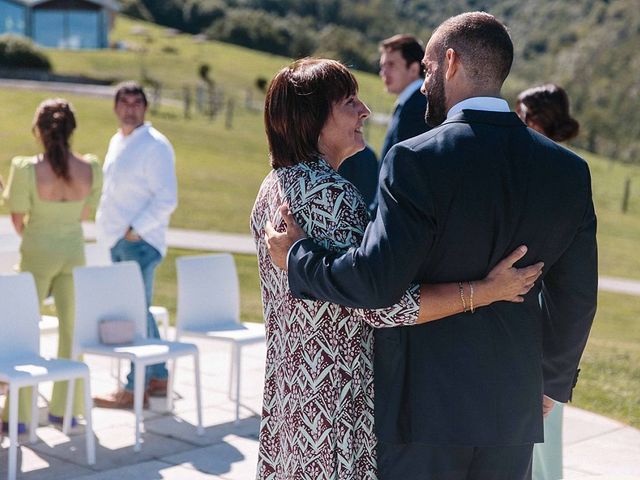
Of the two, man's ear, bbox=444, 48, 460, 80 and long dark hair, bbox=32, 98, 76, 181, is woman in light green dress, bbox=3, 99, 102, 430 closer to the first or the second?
long dark hair, bbox=32, 98, 76, 181

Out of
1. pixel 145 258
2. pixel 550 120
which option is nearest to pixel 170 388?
pixel 145 258

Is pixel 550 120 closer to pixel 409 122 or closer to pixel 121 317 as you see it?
pixel 409 122

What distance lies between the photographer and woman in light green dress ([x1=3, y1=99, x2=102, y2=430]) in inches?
239

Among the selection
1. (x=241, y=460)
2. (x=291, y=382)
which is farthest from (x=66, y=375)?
(x=291, y=382)

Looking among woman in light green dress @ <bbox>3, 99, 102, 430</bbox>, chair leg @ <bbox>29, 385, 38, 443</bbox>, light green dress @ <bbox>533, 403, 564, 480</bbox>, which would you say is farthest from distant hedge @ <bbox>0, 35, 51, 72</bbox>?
light green dress @ <bbox>533, 403, 564, 480</bbox>

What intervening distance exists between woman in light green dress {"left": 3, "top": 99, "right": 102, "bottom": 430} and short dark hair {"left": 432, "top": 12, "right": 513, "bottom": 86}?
3.86 metres

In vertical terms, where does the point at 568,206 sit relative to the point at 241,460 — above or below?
above

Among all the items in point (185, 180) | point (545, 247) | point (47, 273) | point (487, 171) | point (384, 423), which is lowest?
point (185, 180)

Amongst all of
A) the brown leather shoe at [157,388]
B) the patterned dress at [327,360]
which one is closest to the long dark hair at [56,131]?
the brown leather shoe at [157,388]

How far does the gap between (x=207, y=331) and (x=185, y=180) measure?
19464mm

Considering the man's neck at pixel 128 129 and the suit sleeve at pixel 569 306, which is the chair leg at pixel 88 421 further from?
the suit sleeve at pixel 569 306

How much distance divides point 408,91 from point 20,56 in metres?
49.6

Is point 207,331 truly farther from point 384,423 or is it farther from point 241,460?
point 384,423

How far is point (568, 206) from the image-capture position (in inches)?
108
